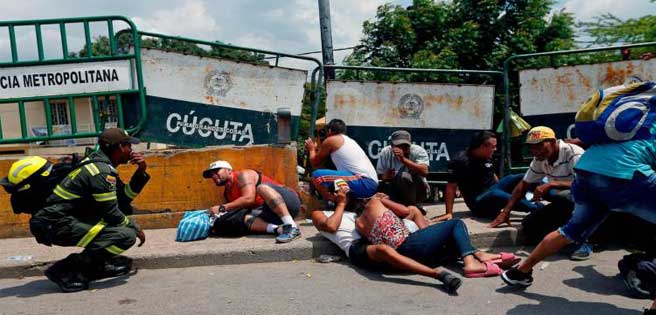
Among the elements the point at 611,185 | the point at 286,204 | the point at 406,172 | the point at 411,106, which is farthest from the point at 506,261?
the point at 411,106

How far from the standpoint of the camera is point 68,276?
4.10m

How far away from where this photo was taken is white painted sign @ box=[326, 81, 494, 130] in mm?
6316

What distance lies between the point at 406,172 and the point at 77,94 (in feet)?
11.4

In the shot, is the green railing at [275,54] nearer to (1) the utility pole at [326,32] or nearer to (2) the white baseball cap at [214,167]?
(2) the white baseball cap at [214,167]

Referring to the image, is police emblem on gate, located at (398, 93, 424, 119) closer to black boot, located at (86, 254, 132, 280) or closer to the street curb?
the street curb

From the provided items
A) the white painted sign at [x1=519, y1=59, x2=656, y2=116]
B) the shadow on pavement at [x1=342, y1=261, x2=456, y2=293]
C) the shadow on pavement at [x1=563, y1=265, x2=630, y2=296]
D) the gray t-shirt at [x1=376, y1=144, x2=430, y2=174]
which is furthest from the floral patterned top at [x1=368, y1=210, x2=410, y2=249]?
the white painted sign at [x1=519, y1=59, x2=656, y2=116]

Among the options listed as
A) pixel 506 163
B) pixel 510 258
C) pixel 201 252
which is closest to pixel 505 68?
pixel 506 163

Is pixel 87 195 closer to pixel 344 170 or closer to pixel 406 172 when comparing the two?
pixel 344 170

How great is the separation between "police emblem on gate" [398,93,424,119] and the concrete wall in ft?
4.95

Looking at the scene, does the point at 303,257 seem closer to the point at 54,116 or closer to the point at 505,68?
the point at 54,116

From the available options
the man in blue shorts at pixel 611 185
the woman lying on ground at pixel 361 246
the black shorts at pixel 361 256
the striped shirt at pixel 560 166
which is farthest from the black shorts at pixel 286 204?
the man in blue shorts at pixel 611 185

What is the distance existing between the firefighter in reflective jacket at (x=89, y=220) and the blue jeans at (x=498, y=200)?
336 cm

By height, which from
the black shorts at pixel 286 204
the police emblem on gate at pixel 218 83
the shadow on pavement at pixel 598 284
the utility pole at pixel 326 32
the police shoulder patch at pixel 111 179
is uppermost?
the utility pole at pixel 326 32

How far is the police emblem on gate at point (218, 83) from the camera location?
5.98 m
